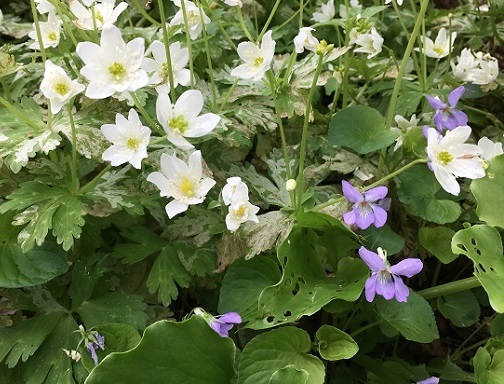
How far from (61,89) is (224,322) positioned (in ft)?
1.39

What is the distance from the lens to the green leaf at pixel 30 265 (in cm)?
91

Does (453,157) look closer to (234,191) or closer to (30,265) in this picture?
(234,191)

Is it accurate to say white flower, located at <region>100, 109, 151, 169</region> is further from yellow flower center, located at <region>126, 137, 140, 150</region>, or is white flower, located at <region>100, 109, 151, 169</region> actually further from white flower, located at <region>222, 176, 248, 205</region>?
white flower, located at <region>222, 176, 248, 205</region>

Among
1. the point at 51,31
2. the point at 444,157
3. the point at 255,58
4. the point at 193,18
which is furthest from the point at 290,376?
the point at 51,31

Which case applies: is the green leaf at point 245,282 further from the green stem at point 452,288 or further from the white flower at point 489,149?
the white flower at point 489,149

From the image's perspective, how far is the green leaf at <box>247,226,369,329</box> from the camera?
0.86m

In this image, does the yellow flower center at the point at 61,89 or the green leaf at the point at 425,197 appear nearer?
the yellow flower center at the point at 61,89

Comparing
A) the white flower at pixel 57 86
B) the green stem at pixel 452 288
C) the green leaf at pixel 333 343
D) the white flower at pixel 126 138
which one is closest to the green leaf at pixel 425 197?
the green stem at pixel 452 288

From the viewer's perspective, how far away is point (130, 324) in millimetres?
952

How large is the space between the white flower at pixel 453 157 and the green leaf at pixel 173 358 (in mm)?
414

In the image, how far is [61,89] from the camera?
84 cm

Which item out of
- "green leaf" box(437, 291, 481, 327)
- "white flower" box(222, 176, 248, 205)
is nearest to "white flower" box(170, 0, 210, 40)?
"white flower" box(222, 176, 248, 205)

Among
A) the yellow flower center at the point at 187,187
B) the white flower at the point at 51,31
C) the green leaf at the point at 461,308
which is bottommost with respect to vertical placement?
the green leaf at the point at 461,308

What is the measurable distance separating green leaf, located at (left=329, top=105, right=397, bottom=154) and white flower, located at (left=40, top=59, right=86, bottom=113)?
1.48ft
